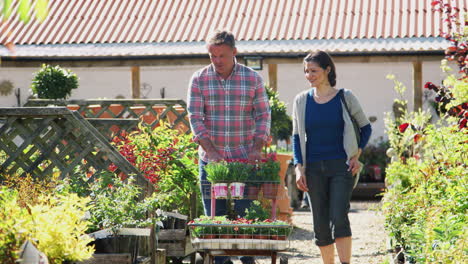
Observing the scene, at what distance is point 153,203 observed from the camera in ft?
17.0

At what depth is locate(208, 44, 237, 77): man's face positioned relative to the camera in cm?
546

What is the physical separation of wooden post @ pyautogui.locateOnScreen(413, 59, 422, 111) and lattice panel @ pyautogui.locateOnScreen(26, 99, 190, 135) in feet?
22.3

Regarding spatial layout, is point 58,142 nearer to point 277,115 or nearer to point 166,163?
point 166,163

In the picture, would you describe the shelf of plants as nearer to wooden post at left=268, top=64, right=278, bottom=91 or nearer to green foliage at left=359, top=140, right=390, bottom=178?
green foliage at left=359, top=140, right=390, bottom=178

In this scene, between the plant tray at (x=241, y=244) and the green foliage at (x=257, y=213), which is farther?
the green foliage at (x=257, y=213)

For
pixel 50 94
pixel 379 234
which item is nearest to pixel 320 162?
pixel 379 234

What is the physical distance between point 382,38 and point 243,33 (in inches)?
107

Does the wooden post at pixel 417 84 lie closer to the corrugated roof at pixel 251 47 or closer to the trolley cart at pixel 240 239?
the corrugated roof at pixel 251 47

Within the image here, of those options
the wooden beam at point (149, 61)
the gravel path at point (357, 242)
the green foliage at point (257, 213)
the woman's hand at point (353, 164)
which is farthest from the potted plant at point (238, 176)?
the wooden beam at point (149, 61)

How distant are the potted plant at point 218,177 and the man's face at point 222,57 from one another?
25.1 inches

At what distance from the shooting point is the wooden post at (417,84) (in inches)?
620

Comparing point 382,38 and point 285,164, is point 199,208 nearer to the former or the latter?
point 285,164

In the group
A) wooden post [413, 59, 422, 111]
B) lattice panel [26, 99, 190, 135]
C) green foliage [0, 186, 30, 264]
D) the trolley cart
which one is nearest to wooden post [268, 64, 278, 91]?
wooden post [413, 59, 422, 111]

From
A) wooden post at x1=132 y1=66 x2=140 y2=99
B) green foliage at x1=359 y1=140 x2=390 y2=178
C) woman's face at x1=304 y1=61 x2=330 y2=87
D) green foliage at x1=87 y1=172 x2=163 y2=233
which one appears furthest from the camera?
wooden post at x1=132 y1=66 x2=140 y2=99
